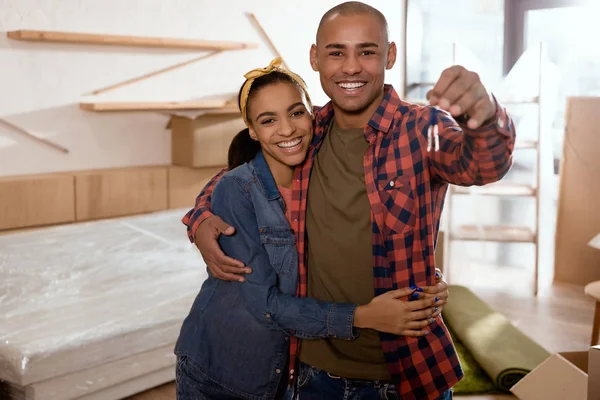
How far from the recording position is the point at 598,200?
452cm

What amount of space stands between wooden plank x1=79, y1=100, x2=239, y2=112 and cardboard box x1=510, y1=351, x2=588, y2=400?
106 inches

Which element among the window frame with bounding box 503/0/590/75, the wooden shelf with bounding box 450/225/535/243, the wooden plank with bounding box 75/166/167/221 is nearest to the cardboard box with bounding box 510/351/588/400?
the wooden shelf with bounding box 450/225/535/243

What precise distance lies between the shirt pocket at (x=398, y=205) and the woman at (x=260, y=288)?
0.18 m

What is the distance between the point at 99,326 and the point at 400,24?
395 centimetres

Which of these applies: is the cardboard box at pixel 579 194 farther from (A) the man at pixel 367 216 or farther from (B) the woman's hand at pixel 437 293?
(B) the woman's hand at pixel 437 293

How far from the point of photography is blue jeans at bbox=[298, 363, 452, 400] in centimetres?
147

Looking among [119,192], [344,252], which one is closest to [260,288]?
[344,252]

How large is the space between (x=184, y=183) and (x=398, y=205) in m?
3.13

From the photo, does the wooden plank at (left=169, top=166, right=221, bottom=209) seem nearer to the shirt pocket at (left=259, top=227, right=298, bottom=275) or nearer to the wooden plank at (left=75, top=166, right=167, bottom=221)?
the wooden plank at (left=75, top=166, right=167, bottom=221)

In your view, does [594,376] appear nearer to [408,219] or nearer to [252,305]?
[408,219]

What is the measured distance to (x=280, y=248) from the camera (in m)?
1.51

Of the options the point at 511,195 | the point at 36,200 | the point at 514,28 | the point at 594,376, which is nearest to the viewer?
the point at 594,376

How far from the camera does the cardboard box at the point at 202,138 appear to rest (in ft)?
14.2

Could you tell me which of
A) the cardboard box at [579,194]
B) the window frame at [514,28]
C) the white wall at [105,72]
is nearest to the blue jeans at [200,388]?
the white wall at [105,72]
